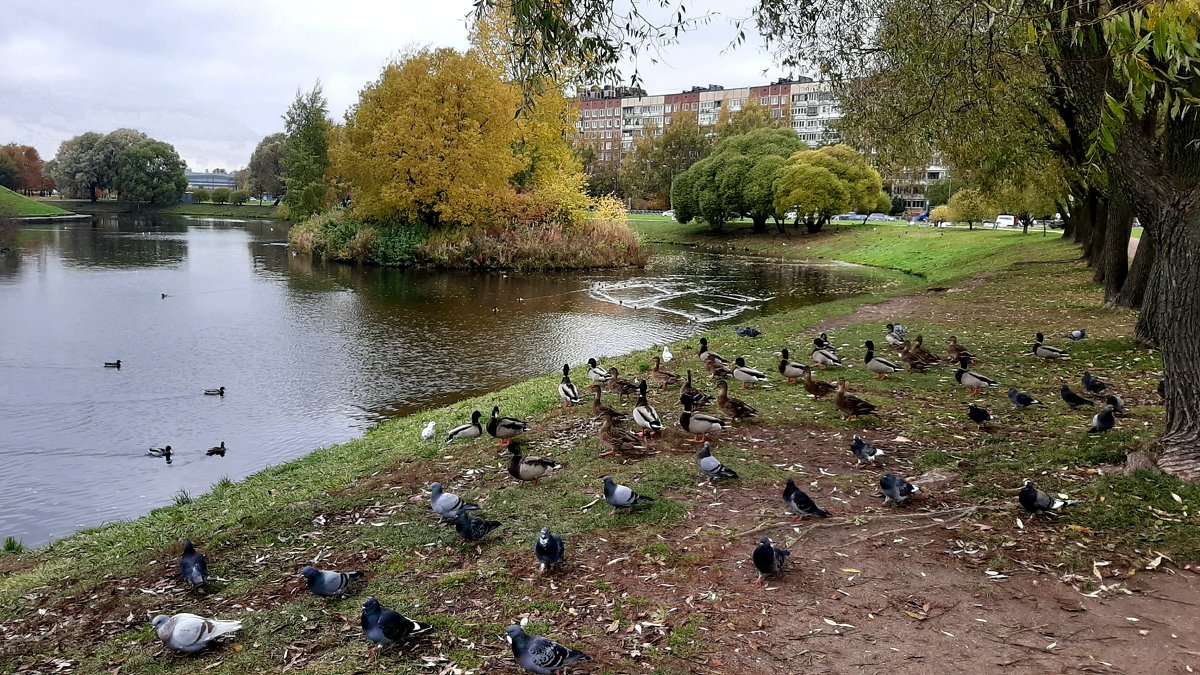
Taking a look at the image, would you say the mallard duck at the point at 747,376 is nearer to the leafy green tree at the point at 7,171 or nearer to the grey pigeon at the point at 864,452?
the grey pigeon at the point at 864,452

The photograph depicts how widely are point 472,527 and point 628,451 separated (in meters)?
2.88

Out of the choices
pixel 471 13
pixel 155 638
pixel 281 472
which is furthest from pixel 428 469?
pixel 471 13

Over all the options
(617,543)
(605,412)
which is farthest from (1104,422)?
(605,412)

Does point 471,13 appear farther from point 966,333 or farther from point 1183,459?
point 966,333

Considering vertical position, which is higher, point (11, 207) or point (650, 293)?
point (11, 207)

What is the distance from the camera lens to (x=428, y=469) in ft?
34.8

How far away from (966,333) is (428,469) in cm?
1480

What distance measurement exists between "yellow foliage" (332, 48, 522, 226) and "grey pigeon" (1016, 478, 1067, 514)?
42.0 meters

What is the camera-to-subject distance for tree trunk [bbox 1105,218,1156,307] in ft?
60.9

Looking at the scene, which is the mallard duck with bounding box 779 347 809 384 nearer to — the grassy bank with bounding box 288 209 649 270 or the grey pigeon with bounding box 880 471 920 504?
→ the grey pigeon with bounding box 880 471 920 504

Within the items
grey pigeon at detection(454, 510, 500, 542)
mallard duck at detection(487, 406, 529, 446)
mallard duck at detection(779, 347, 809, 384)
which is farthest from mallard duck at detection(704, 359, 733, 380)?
grey pigeon at detection(454, 510, 500, 542)

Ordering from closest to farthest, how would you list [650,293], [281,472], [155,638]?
1. [155,638]
2. [281,472]
3. [650,293]

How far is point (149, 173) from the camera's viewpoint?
115 meters

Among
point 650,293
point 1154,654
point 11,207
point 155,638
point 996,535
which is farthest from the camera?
point 11,207
